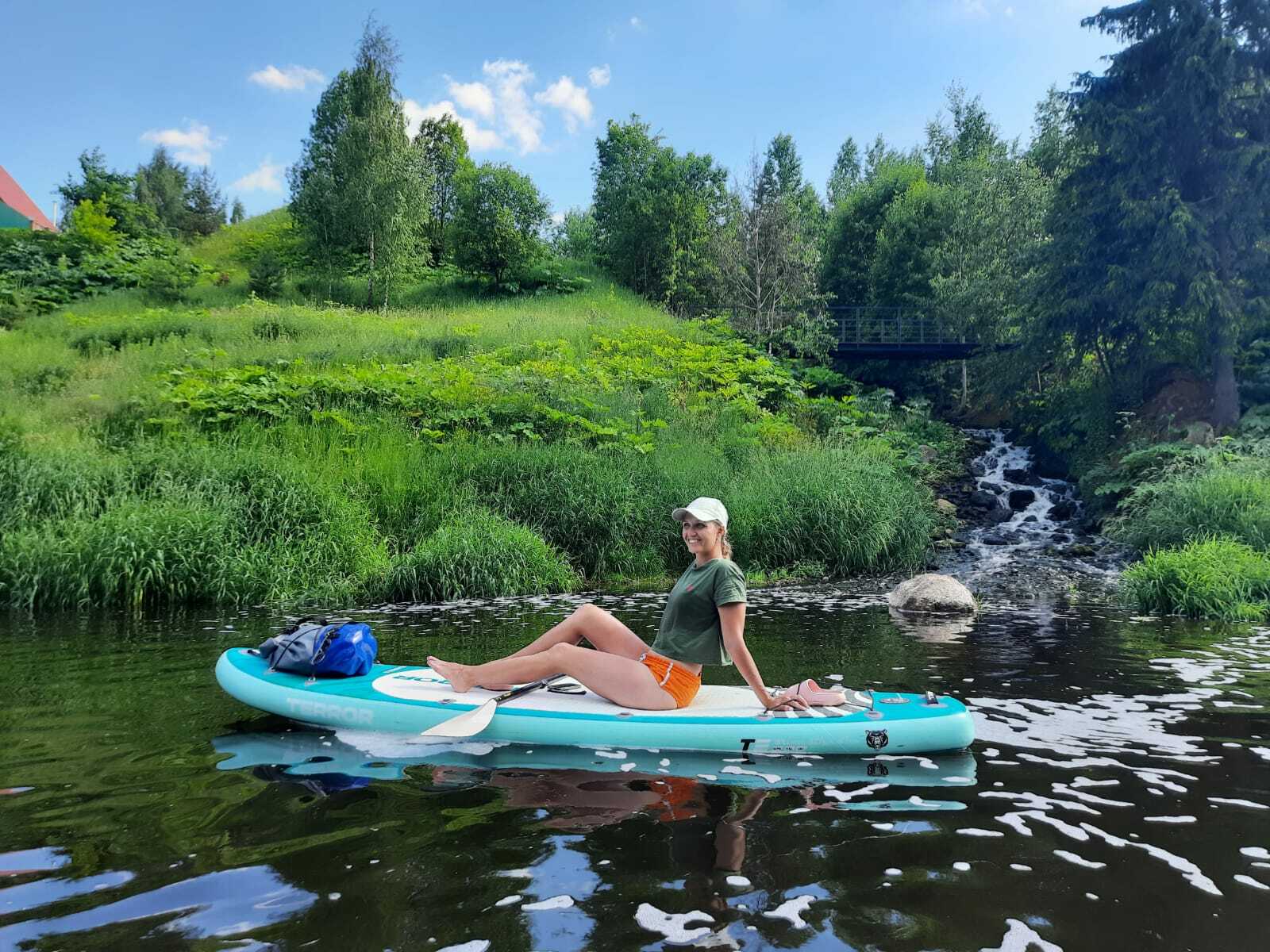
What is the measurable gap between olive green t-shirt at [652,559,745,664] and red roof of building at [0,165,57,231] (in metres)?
47.8

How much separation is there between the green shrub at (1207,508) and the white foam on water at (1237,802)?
8.40m

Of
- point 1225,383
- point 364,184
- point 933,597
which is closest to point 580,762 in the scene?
point 933,597

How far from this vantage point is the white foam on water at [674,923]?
8.32 ft

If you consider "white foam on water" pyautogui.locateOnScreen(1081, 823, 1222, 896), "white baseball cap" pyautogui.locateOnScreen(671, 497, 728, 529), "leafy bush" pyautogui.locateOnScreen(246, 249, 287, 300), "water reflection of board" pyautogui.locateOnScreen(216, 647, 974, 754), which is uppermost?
"leafy bush" pyautogui.locateOnScreen(246, 249, 287, 300)

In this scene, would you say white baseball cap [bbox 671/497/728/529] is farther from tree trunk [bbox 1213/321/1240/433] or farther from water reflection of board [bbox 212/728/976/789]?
tree trunk [bbox 1213/321/1240/433]

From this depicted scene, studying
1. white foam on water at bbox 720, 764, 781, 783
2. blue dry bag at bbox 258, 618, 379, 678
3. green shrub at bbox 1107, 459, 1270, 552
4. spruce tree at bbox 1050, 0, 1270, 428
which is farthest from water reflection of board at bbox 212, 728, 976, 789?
A: spruce tree at bbox 1050, 0, 1270, 428

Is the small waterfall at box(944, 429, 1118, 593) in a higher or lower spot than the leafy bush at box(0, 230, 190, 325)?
lower

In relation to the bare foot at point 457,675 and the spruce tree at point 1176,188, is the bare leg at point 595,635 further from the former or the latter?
the spruce tree at point 1176,188

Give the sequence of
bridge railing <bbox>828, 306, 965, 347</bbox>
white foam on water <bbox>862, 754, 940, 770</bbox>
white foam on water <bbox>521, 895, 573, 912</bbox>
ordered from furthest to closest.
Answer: bridge railing <bbox>828, 306, 965, 347</bbox> → white foam on water <bbox>862, 754, 940, 770</bbox> → white foam on water <bbox>521, 895, 573, 912</bbox>

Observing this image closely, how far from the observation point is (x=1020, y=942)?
99.9 inches

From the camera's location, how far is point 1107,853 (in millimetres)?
3154

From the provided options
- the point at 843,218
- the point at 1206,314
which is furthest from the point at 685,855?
the point at 843,218

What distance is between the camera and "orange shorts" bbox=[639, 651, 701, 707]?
4.55 metres

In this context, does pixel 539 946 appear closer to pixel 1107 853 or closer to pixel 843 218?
pixel 1107 853
